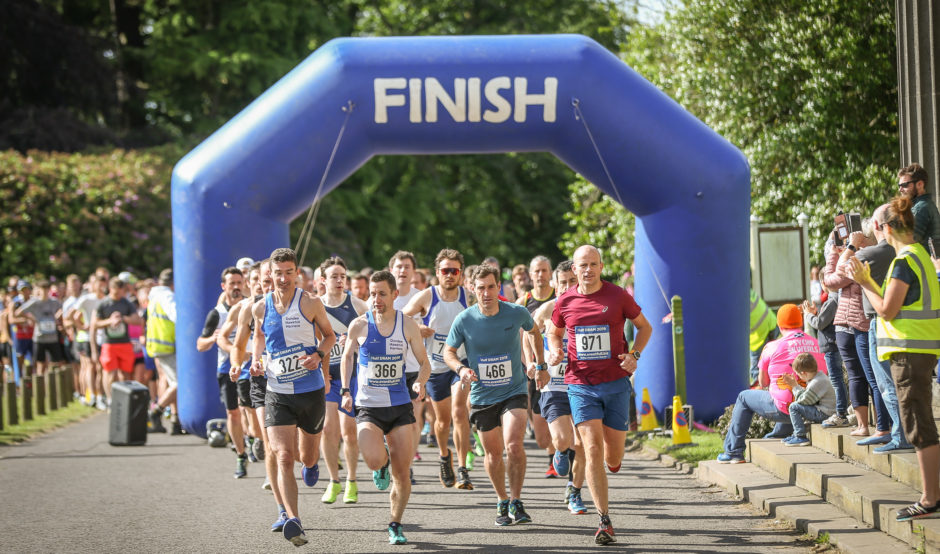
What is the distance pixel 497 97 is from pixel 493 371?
5.32 meters

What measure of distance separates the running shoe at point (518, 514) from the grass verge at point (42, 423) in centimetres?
852

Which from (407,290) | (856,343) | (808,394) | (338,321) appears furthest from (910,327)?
(407,290)

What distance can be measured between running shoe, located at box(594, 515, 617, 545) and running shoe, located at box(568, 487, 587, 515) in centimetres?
128

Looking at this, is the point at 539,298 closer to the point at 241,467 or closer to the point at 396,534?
the point at 241,467

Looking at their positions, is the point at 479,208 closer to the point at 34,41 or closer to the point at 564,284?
the point at 34,41

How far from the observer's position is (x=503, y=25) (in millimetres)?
36656

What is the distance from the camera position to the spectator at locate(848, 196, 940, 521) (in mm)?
7156

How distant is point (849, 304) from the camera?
9.45m

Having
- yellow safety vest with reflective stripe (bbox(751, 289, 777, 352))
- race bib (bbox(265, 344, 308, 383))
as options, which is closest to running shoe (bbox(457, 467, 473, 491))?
race bib (bbox(265, 344, 308, 383))

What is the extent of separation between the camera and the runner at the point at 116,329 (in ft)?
56.6

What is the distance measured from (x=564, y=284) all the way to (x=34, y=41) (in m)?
24.4

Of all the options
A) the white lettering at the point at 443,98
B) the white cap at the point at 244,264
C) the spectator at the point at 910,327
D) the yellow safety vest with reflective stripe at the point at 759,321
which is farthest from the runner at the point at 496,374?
the yellow safety vest with reflective stripe at the point at 759,321

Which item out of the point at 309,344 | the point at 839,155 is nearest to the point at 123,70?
the point at 839,155

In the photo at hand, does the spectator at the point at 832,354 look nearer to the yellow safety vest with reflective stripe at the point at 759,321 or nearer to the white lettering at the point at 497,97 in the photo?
the yellow safety vest with reflective stripe at the point at 759,321
